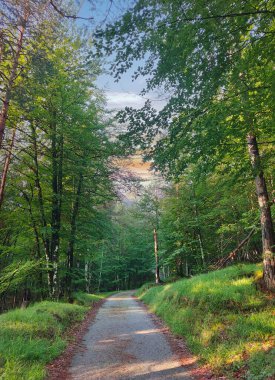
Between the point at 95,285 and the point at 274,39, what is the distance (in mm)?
52475

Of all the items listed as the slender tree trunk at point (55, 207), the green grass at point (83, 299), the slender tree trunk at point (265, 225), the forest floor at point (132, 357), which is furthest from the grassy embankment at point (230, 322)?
the green grass at point (83, 299)

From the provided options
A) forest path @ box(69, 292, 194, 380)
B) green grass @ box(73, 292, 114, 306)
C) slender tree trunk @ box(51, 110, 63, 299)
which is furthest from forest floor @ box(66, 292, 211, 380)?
green grass @ box(73, 292, 114, 306)

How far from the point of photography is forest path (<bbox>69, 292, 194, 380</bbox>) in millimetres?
5914

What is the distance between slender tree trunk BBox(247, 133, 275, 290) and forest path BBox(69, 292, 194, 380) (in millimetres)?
3857

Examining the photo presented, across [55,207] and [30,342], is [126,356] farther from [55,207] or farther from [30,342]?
[55,207]

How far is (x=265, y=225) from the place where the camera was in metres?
9.27

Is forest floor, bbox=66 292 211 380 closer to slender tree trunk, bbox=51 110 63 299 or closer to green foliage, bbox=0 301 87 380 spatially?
green foliage, bbox=0 301 87 380

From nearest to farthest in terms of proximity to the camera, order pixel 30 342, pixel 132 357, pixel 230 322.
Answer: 1. pixel 30 342
2. pixel 132 357
3. pixel 230 322

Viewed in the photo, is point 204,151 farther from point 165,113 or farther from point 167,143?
point 165,113

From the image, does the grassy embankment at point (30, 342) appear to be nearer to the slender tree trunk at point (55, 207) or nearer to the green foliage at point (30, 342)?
the green foliage at point (30, 342)

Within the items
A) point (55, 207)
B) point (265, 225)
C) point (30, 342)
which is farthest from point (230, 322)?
point (55, 207)

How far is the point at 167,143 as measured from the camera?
291 inches

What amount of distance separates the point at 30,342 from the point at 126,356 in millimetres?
2412

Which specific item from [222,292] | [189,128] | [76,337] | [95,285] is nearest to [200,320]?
[222,292]
